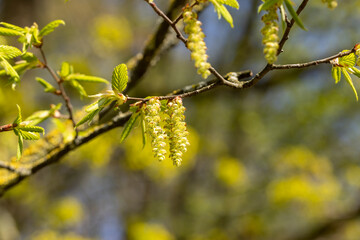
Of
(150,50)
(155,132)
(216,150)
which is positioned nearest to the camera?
(155,132)

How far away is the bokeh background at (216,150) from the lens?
4.41 m

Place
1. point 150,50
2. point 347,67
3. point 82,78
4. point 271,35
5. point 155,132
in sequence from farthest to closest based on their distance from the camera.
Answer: point 150,50
point 82,78
point 347,67
point 155,132
point 271,35

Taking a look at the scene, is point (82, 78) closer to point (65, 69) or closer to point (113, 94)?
point (65, 69)

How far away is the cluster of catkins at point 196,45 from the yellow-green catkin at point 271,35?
14cm

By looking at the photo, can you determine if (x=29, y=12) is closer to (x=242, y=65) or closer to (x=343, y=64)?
(x=242, y=65)

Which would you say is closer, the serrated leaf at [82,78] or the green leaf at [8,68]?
the green leaf at [8,68]

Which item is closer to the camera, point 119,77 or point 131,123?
point 119,77

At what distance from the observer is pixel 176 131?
3.23 ft

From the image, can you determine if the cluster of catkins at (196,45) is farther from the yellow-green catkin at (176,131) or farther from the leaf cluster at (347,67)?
the leaf cluster at (347,67)

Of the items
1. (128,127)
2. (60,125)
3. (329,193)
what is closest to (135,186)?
(329,193)

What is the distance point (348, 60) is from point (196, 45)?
514mm

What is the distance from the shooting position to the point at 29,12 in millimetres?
4348

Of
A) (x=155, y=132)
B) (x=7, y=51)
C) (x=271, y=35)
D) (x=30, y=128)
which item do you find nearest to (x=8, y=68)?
(x=7, y=51)

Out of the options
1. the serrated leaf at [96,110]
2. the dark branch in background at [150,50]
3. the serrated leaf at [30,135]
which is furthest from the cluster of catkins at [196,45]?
the dark branch in background at [150,50]
